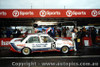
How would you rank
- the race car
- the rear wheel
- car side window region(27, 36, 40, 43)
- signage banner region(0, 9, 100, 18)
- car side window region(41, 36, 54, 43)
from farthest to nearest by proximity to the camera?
signage banner region(0, 9, 100, 18)
the rear wheel
car side window region(41, 36, 54, 43)
car side window region(27, 36, 40, 43)
the race car

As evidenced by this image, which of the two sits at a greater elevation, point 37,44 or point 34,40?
point 34,40

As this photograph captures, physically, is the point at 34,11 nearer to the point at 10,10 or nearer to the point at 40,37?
the point at 10,10

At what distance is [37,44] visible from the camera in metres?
7.10

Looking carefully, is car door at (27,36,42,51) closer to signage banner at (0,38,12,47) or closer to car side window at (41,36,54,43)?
car side window at (41,36,54,43)

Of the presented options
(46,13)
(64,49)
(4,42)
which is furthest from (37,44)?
(4,42)

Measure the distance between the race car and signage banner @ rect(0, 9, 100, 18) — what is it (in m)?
4.26

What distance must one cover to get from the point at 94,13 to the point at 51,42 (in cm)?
663

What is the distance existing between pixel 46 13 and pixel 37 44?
491cm

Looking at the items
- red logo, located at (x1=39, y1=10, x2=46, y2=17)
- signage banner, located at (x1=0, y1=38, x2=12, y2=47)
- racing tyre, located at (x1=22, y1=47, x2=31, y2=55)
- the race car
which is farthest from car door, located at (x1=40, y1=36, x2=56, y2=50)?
signage banner, located at (x1=0, y1=38, x2=12, y2=47)

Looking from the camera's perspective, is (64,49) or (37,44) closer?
(37,44)

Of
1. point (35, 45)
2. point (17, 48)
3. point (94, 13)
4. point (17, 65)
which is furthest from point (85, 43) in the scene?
point (17, 65)

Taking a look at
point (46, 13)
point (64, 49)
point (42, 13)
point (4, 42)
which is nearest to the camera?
point (64, 49)

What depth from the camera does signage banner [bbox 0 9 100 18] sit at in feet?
35.7

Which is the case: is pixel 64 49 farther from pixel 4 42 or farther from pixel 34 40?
pixel 4 42
